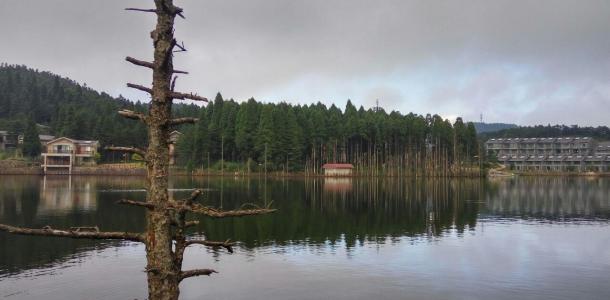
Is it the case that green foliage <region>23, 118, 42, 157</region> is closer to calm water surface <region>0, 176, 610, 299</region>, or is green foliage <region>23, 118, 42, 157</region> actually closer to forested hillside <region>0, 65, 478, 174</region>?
forested hillside <region>0, 65, 478, 174</region>

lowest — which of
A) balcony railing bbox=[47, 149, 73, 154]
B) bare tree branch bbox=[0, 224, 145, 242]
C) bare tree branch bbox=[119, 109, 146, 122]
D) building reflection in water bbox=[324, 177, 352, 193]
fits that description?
building reflection in water bbox=[324, 177, 352, 193]

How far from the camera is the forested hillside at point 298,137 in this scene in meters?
125

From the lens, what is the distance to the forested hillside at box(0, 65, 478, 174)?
125m

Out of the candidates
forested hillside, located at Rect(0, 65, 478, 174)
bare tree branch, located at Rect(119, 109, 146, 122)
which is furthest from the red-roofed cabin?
bare tree branch, located at Rect(119, 109, 146, 122)

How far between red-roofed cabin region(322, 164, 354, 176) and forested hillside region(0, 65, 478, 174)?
16.1 ft

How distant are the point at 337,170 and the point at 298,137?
507 inches

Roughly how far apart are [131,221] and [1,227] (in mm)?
34289

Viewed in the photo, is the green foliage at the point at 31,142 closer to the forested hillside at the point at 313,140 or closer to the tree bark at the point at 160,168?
the forested hillside at the point at 313,140

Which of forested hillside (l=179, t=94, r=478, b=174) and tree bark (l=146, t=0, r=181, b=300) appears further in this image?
forested hillside (l=179, t=94, r=478, b=174)

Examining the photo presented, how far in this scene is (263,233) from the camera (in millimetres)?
34031

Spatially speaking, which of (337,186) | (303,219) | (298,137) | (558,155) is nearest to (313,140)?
(298,137)

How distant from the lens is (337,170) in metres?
124

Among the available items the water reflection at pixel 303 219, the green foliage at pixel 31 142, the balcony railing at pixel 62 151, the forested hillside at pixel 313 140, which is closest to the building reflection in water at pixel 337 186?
the water reflection at pixel 303 219

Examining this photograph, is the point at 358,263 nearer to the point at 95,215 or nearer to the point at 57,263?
the point at 57,263
